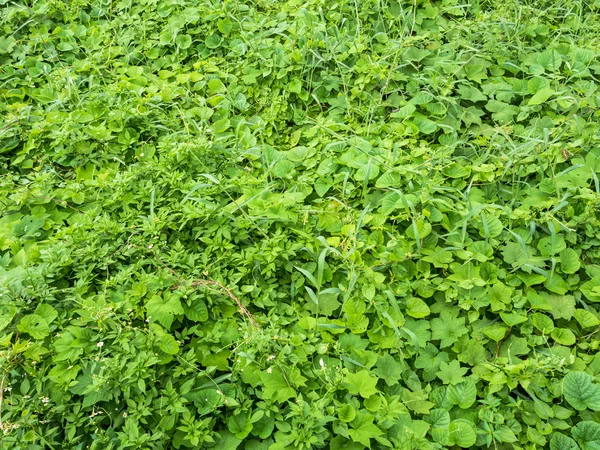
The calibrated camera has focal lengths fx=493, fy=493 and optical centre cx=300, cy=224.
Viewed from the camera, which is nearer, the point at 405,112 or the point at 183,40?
the point at 405,112

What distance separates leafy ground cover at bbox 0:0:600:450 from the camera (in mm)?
1986

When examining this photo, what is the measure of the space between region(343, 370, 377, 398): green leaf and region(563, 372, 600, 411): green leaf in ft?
Result: 2.74

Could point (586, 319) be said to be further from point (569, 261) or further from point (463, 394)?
point (463, 394)

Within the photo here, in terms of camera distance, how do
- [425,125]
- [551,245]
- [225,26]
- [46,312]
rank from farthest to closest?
[225,26], [425,125], [551,245], [46,312]

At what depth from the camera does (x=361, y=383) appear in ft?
6.64

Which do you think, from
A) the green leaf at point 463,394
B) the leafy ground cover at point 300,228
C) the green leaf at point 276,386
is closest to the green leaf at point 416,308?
the leafy ground cover at point 300,228

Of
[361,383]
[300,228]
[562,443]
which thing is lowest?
Answer: [562,443]

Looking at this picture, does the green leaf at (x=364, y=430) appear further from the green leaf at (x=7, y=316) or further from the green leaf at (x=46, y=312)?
the green leaf at (x=7, y=316)

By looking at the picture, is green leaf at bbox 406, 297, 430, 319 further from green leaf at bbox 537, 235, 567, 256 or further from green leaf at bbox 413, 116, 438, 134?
green leaf at bbox 413, 116, 438, 134

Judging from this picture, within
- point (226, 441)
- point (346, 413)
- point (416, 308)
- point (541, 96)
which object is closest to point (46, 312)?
point (226, 441)

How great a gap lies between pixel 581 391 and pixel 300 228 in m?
1.45

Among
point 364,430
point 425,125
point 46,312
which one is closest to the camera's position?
point 364,430

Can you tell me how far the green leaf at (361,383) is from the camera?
2002 millimetres

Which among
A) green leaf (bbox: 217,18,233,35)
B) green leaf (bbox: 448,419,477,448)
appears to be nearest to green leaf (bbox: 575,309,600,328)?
green leaf (bbox: 448,419,477,448)
